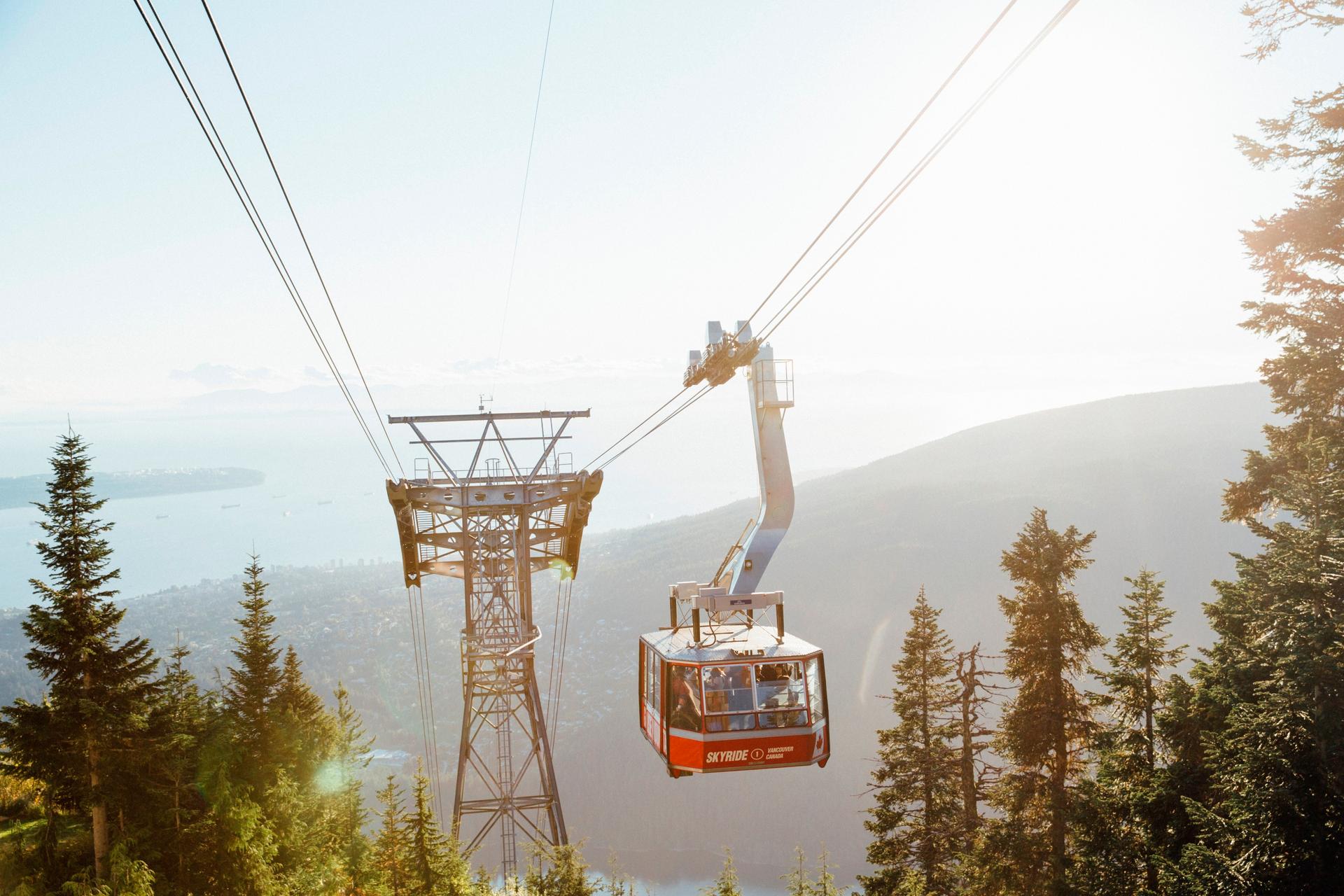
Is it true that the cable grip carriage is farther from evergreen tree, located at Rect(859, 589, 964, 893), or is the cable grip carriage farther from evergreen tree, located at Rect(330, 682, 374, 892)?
evergreen tree, located at Rect(330, 682, 374, 892)

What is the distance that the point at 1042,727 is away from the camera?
63.5 feet

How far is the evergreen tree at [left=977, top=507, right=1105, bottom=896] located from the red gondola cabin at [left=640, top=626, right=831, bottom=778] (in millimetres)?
8270

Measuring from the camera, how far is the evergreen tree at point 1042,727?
19.2 meters

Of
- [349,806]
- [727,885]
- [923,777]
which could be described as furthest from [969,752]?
[349,806]

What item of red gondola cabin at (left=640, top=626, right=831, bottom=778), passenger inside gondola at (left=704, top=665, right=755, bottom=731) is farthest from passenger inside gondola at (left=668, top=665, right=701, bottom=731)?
passenger inside gondola at (left=704, top=665, right=755, bottom=731)

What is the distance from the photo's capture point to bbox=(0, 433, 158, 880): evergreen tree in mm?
14320

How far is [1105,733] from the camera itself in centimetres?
1870

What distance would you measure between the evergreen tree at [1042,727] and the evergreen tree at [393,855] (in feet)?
51.0

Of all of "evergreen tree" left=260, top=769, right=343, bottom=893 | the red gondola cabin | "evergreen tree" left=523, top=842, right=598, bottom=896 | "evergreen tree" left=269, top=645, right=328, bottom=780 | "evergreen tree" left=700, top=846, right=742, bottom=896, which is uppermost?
the red gondola cabin

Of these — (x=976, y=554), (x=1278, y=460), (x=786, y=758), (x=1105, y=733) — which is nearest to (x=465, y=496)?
(x=786, y=758)

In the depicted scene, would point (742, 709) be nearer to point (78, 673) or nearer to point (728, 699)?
point (728, 699)

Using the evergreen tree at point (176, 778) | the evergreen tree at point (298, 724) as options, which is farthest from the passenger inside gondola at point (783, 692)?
the evergreen tree at point (298, 724)

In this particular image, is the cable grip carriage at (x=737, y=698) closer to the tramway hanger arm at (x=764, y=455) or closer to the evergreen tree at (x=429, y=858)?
the tramway hanger arm at (x=764, y=455)

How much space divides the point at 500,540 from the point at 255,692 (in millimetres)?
7567
